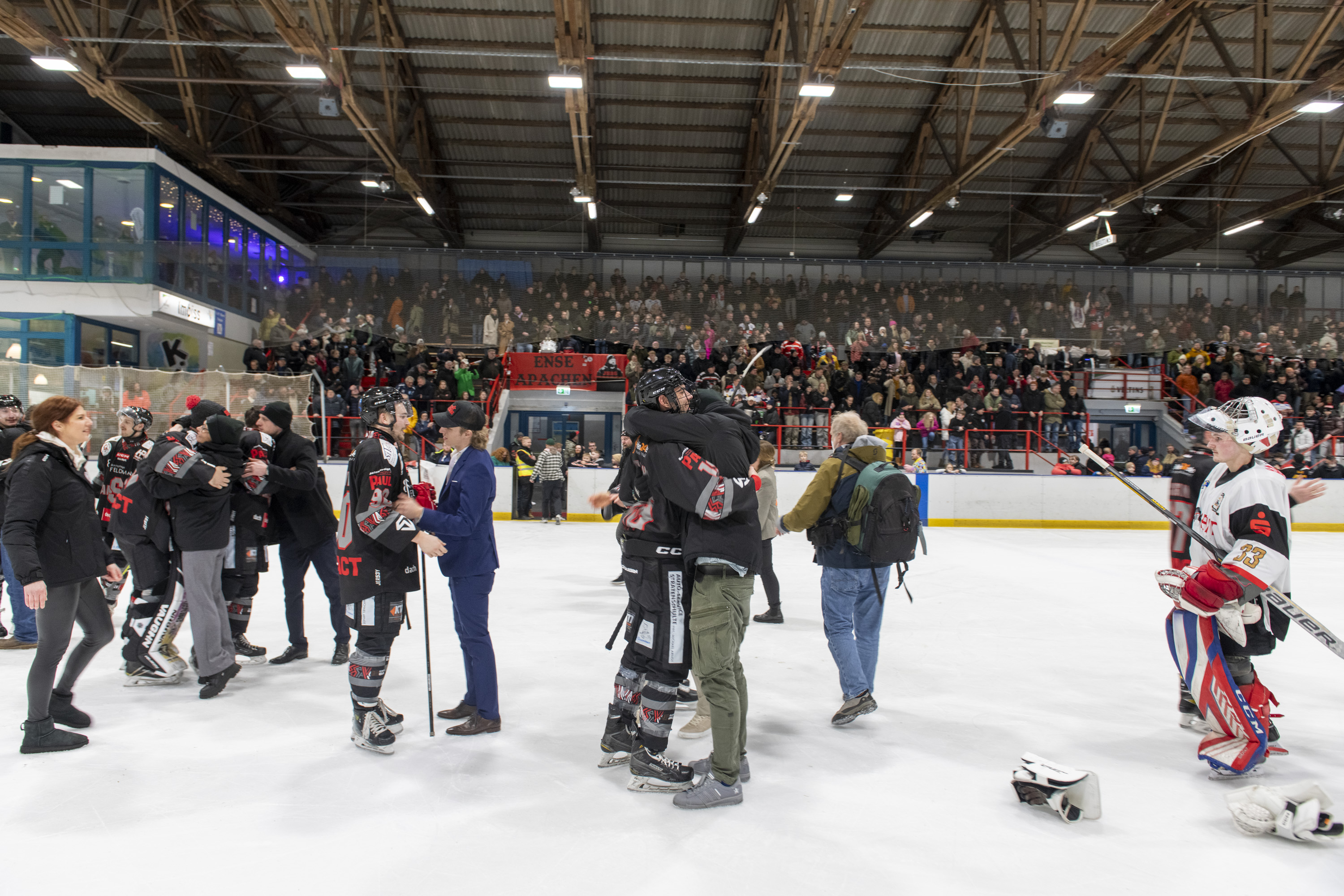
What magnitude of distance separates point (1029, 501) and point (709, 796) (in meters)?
13.8

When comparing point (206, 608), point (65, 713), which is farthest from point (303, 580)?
point (65, 713)

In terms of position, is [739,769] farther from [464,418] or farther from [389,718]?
[464,418]

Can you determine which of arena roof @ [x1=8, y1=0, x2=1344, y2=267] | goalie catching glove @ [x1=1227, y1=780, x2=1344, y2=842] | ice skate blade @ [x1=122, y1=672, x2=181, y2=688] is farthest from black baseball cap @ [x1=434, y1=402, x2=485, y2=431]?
arena roof @ [x1=8, y1=0, x2=1344, y2=267]

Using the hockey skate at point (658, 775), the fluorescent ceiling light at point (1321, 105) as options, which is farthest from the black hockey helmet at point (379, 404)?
the fluorescent ceiling light at point (1321, 105)

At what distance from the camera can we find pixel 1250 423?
3445 mm

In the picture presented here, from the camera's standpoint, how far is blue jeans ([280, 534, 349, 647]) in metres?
4.98

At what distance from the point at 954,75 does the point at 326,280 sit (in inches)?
551

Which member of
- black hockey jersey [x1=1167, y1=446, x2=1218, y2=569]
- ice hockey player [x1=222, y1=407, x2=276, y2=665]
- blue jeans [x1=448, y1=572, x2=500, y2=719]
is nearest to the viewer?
blue jeans [x1=448, y1=572, x2=500, y2=719]

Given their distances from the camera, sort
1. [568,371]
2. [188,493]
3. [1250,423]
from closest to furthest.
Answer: [1250,423] < [188,493] < [568,371]

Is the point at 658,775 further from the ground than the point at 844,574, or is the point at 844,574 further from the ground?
the point at 844,574

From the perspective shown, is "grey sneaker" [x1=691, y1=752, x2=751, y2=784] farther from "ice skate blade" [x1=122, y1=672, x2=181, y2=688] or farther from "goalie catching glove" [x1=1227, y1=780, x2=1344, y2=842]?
"ice skate blade" [x1=122, y1=672, x2=181, y2=688]

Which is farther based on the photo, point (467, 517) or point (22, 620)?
point (22, 620)

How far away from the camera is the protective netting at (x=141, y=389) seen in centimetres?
1170

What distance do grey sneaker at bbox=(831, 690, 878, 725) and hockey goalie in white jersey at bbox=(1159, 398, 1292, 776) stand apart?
4.65 feet
